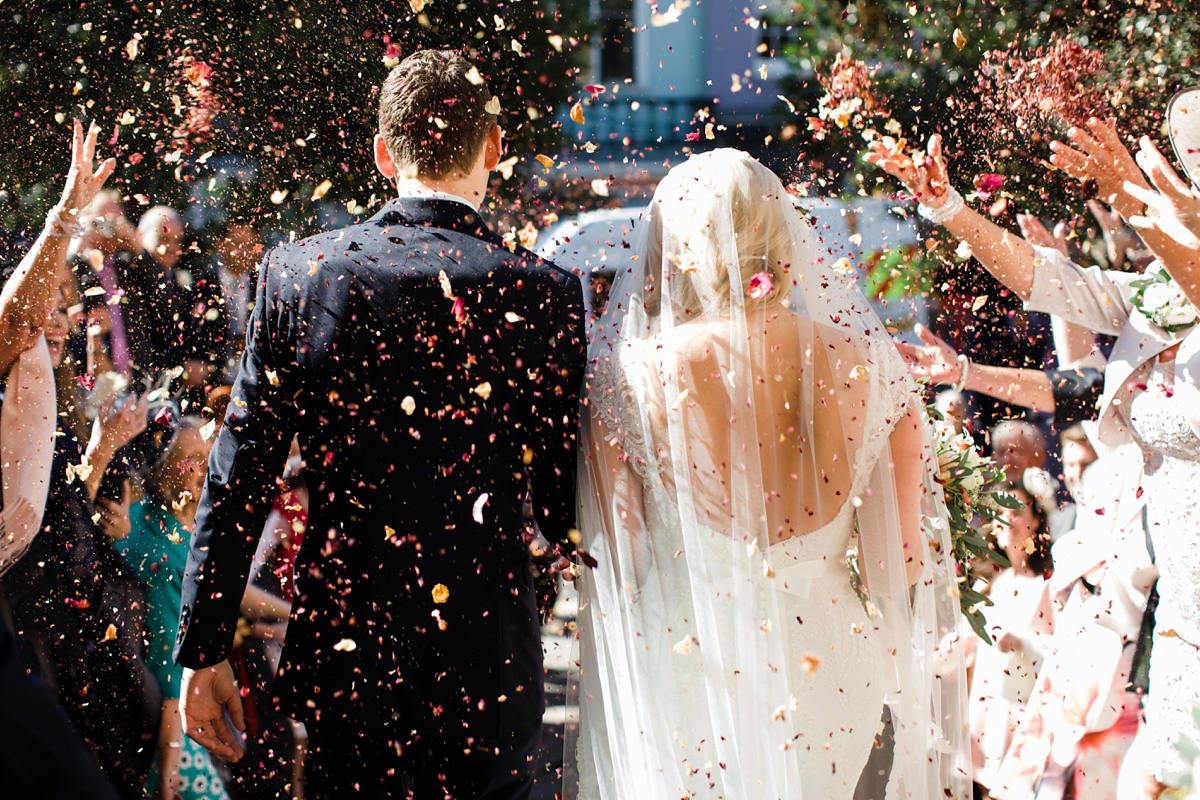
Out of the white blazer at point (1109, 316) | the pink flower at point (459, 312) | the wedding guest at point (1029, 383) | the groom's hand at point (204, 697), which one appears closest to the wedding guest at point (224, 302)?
the groom's hand at point (204, 697)

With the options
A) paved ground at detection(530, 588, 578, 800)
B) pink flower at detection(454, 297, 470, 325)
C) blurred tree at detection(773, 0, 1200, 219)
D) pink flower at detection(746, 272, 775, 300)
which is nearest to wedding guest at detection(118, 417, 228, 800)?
paved ground at detection(530, 588, 578, 800)

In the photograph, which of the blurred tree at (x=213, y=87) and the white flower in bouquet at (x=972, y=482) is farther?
the blurred tree at (x=213, y=87)

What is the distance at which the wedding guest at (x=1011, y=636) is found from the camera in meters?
3.13

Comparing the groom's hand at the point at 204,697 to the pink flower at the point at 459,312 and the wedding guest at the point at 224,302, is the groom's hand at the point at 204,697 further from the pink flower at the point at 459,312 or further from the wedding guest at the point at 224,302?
the wedding guest at the point at 224,302

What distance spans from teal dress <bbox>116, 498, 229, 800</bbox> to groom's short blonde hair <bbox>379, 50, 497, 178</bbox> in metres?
1.60

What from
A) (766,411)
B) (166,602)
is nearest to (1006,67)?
(766,411)

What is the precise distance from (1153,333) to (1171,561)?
66 centimetres

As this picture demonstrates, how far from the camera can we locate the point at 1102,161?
2496mm

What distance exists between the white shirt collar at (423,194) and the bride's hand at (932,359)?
1.84 meters

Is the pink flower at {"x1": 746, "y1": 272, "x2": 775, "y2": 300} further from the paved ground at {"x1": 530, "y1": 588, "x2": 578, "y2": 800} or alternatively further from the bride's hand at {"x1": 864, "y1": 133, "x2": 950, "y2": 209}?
the paved ground at {"x1": 530, "y1": 588, "x2": 578, "y2": 800}

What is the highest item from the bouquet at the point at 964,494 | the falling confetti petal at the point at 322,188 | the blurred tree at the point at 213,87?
the blurred tree at the point at 213,87

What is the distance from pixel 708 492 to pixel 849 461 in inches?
12.9

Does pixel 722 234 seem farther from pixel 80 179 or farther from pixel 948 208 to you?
pixel 80 179

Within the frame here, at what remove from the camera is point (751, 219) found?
1942mm
